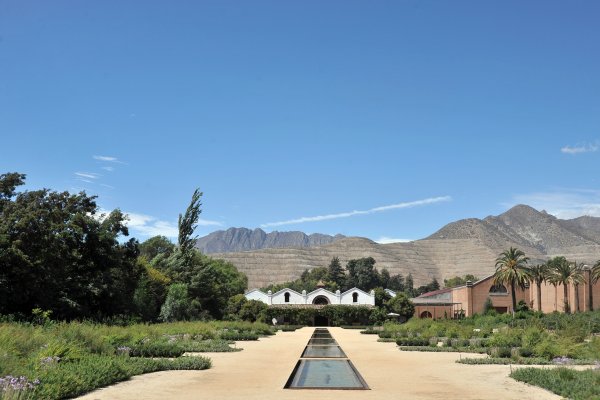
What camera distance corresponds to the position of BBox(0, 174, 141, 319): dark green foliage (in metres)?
29.6

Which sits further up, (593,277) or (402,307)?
(593,277)

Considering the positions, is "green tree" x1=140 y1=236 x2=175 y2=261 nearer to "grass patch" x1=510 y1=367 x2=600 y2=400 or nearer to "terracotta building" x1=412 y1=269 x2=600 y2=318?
"terracotta building" x1=412 y1=269 x2=600 y2=318

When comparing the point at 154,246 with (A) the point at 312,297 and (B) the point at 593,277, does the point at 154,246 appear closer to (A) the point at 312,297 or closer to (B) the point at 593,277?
(A) the point at 312,297

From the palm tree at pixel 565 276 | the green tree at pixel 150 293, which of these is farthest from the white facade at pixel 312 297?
the green tree at pixel 150 293

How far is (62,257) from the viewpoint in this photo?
109 feet

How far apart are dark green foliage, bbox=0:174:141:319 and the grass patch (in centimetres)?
2299

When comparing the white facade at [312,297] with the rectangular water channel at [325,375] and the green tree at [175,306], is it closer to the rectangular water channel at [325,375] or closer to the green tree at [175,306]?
the green tree at [175,306]

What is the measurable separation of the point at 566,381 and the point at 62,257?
27249 mm

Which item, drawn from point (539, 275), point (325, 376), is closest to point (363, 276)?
point (539, 275)

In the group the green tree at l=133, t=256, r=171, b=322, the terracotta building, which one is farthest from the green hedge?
the green tree at l=133, t=256, r=171, b=322

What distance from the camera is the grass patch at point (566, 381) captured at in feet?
35.7

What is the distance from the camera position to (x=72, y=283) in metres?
34.7

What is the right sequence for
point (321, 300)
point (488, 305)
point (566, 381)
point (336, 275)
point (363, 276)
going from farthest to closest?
point (336, 275)
point (363, 276)
point (321, 300)
point (488, 305)
point (566, 381)

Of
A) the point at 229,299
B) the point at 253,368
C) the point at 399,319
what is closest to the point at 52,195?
the point at 253,368
